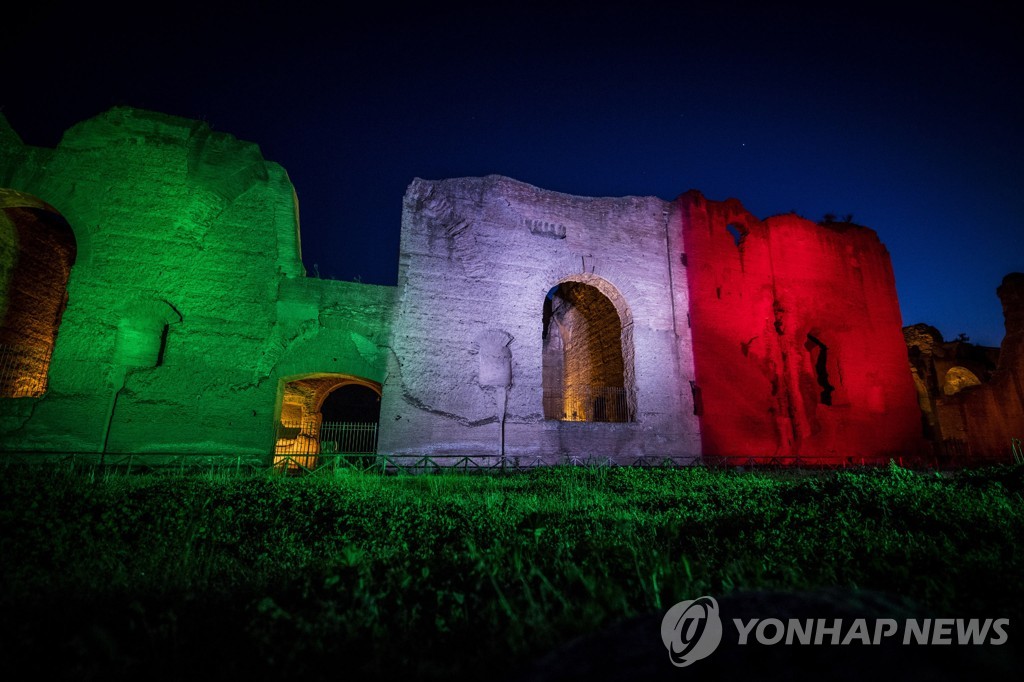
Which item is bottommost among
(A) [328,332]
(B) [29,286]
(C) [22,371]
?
(C) [22,371]

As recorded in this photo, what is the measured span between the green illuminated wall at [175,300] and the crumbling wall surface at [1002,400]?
19798 millimetres

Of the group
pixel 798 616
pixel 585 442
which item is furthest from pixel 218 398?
pixel 798 616

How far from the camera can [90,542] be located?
13.7 ft

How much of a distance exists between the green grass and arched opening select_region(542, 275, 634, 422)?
541 centimetres

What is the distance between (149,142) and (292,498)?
337 inches

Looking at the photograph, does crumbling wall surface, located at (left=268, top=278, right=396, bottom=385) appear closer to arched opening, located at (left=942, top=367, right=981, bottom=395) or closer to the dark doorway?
the dark doorway

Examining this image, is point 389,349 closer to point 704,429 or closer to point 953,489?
point 704,429

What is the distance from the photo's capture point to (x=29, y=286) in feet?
35.6

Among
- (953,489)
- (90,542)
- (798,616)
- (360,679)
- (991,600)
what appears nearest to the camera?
(798,616)

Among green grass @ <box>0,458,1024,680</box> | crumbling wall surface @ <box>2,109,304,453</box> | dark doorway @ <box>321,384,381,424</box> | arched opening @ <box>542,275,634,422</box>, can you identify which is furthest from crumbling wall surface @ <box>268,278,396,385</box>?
dark doorway @ <box>321,384,381,424</box>

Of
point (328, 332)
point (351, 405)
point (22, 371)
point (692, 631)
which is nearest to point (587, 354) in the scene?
point (328, 332)

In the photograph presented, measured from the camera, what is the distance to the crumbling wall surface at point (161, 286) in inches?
324

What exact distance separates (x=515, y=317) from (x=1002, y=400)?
16960mm

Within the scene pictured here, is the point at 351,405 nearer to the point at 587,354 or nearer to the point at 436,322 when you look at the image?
the point at 587,354
